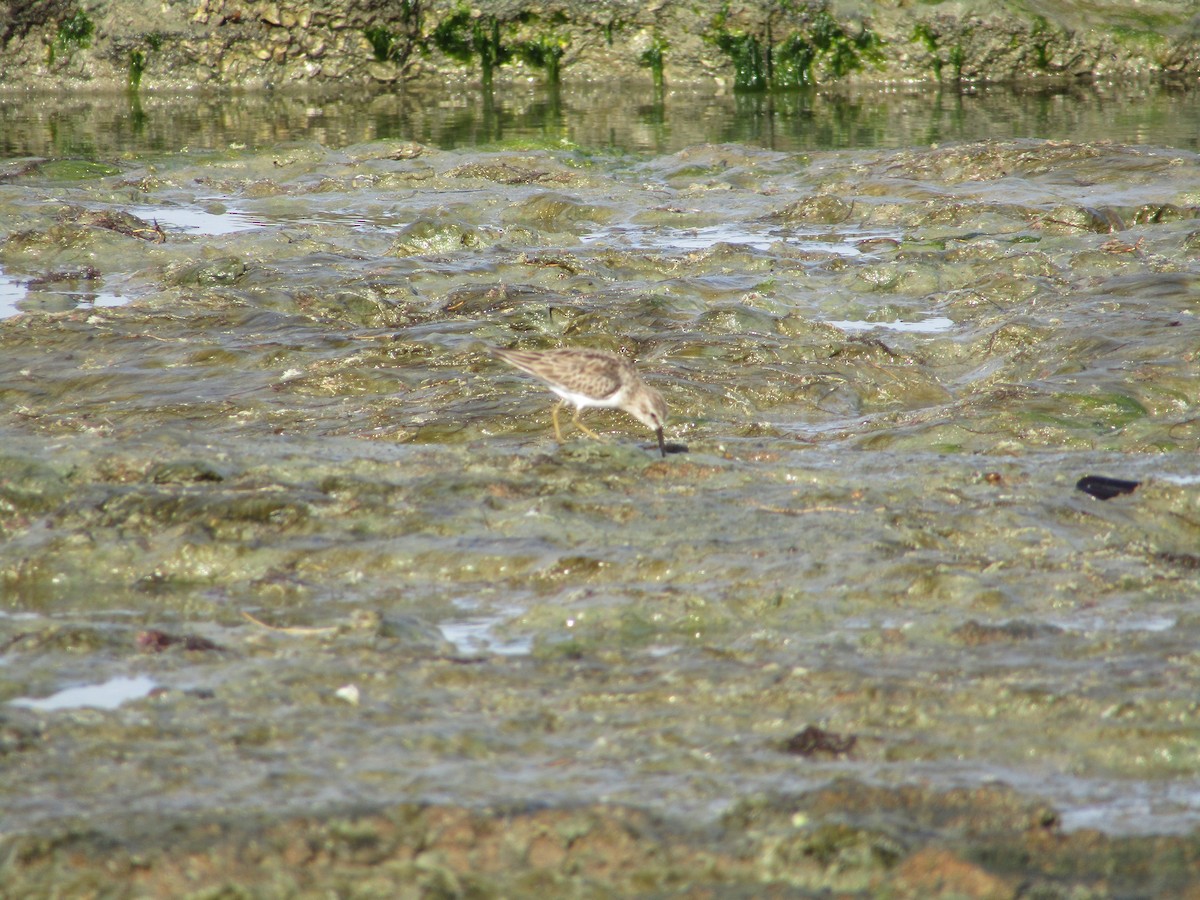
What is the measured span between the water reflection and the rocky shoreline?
0.63 meters

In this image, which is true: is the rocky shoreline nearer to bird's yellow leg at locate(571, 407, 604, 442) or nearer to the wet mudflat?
the wet mudflat

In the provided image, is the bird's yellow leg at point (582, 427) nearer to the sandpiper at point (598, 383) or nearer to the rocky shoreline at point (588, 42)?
the sandpiper at point (598, 383)

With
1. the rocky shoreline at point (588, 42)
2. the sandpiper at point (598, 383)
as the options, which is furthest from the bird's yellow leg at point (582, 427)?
the rocky shoreline at point (588, 42)

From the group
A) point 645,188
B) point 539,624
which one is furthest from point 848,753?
point 645,188

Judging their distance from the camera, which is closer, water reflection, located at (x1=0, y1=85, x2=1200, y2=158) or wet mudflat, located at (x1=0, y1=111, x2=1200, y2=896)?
wet mudflat, located at (x1=0, y1=111, x2=1200, y2=896)

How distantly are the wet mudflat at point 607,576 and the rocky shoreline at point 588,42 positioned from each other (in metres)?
14.8

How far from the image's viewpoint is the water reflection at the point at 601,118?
19391 millimetres

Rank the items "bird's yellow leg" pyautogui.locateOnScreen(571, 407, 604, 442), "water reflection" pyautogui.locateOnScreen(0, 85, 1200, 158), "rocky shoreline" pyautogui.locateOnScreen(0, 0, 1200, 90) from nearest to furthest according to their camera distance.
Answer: "bird's yellow leg" pyautogui.locateOnScreen(571, 407, 604, 442) → "water reflection" pyautogui.locateOnScreen(0, 85, 1200, 158) → "rocky shoreline" pyautogui.locateOnScreen(0, 0, 1200, 90)

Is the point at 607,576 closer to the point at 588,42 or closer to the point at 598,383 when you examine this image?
the point at 598,383

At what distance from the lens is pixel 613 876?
3.16m

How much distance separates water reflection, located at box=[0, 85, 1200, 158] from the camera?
19391 mm

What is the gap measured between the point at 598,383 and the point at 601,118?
16060 mm

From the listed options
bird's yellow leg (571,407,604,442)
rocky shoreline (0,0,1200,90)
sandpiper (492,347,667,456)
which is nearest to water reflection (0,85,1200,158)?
rocky shoreline (0,0,1200,90)

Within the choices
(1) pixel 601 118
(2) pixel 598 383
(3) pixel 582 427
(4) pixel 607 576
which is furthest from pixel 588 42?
(4) pixel 607 576
